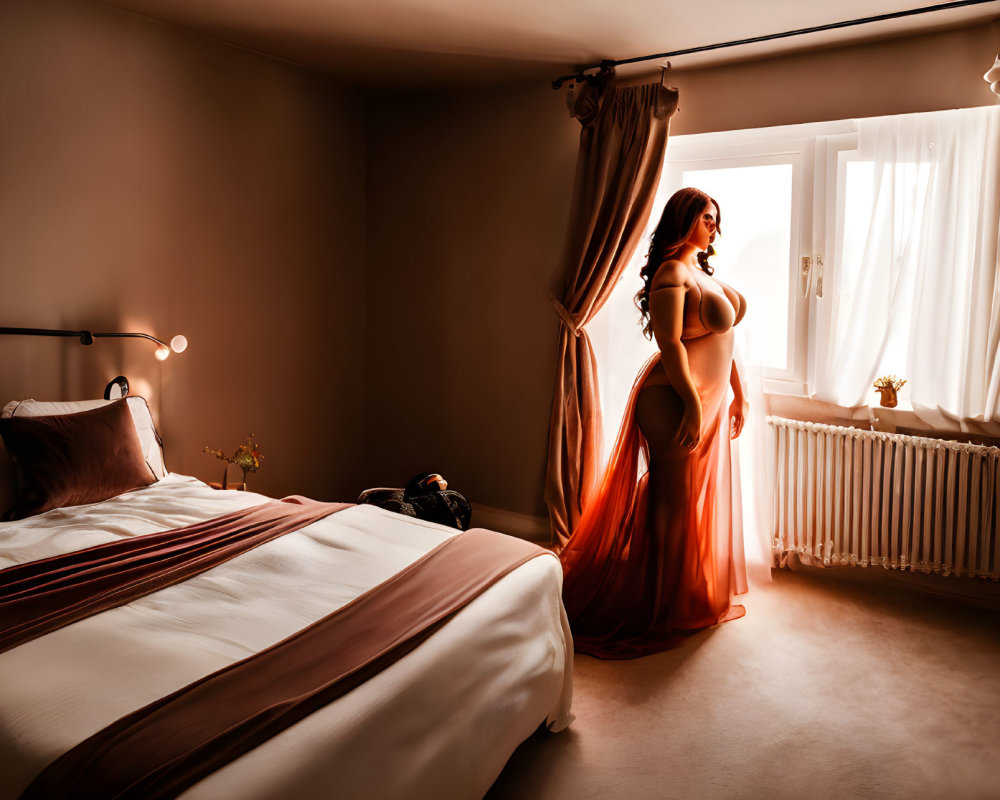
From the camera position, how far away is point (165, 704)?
56.7 inches

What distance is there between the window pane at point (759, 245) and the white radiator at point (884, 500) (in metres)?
0.45

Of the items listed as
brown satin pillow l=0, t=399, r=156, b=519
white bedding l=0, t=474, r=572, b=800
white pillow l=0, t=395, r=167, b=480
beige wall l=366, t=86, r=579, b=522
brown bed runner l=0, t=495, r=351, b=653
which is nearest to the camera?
white bedding l=0, t=474, r=572, b=800

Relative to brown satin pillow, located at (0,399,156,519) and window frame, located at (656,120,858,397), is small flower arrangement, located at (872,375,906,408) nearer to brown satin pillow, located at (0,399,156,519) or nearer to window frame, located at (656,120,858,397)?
window frame, located at (656,120,858,397)

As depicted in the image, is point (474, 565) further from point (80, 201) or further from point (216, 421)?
point (80, 201)

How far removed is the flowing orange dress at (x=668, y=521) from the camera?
2963 millimetres

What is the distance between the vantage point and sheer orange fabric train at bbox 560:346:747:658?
118 inches

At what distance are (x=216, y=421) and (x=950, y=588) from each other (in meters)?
A: 3.62

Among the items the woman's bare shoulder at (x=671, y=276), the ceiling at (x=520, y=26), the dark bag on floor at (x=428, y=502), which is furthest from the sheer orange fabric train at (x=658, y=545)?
the ceiling at (x=520, y=26)

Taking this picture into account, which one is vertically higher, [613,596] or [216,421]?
[216,421]

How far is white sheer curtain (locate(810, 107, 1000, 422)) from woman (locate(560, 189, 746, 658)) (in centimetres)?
65

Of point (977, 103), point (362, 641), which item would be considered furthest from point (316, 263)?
point (977, 103)

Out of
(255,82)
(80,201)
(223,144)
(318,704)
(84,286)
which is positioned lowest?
(318,704)

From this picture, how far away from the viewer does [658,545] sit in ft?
9.90

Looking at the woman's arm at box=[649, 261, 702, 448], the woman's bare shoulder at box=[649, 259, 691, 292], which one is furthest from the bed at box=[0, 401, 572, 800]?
the woman's bare shoulder at box=[649, 259, 691, 292]
